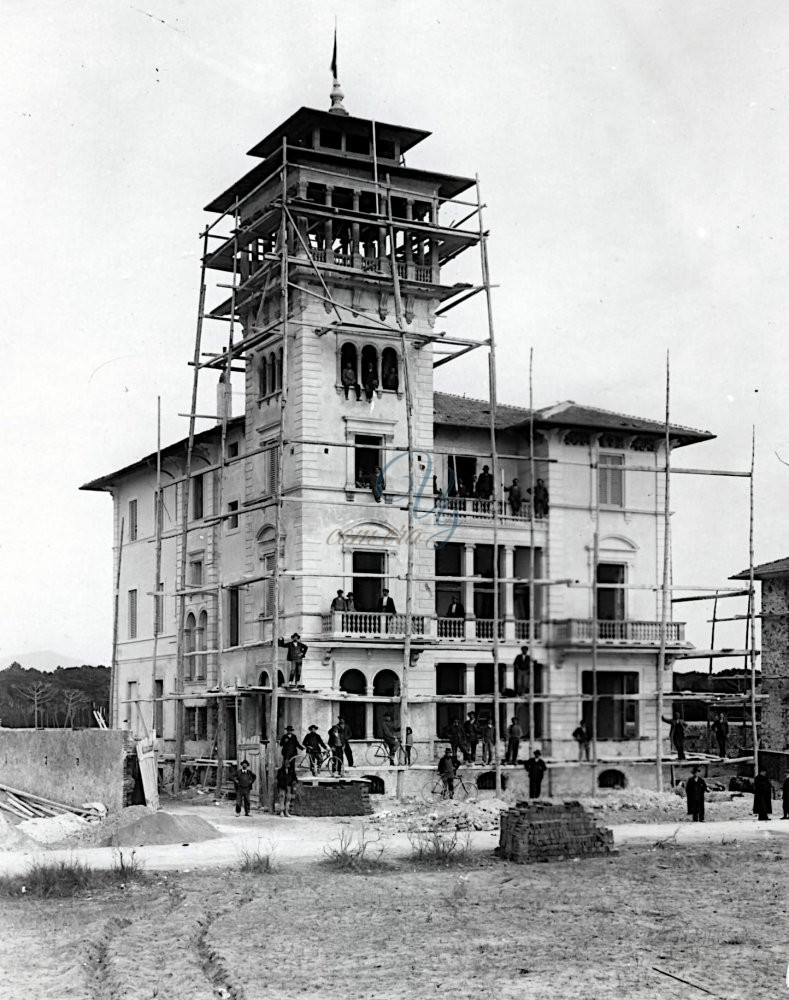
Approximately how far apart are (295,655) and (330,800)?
18.8 feet

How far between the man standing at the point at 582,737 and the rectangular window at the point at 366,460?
37.5 feet

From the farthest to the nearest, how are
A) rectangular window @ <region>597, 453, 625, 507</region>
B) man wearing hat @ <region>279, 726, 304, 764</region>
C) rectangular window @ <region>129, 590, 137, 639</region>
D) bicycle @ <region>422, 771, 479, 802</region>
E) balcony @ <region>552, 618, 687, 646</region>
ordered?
rectangular window @ <region>129, 590, 137, 639</region> → rectangular window @ <region>597, 453, 625, 507</region> → bicycle @ <region>422, 771, 479, 802</region> → man wearing hat @ <region>279, 726, 304, 764</region> → balcony @ <region>552, 618, 687, 646</region>

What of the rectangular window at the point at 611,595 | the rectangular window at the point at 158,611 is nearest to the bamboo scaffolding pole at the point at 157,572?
the rectangular window at the point at 158,611

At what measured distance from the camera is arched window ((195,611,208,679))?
4881 cm

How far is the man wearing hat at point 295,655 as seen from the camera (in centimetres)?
4044

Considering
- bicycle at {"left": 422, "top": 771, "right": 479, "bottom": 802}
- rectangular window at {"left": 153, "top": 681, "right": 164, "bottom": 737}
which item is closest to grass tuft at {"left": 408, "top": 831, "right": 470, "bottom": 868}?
bicycle at {"left": 422, "top": 771, "right": 479, "bottom": 802}

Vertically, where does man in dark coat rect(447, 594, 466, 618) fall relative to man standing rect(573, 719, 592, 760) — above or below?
above

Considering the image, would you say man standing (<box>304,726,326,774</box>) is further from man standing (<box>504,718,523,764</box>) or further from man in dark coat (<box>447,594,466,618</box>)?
man in dark coat (<box>447,594,466,618</box>)

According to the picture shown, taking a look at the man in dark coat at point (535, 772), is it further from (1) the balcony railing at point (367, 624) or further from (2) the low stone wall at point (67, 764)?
(2) the low stone wall at point (67, 764)

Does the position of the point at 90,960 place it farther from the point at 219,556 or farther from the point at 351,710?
the point at 219,556

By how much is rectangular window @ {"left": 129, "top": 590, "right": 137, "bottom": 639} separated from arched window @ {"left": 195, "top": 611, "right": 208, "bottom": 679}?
5787mm

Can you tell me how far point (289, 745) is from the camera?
37.6 m

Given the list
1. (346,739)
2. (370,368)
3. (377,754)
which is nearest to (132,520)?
(370,368)

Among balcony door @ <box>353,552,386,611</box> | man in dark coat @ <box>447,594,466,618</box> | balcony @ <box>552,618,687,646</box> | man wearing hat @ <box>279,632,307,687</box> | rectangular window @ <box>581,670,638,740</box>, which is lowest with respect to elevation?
rectangular window @ <box>581,670,638,740</box>
